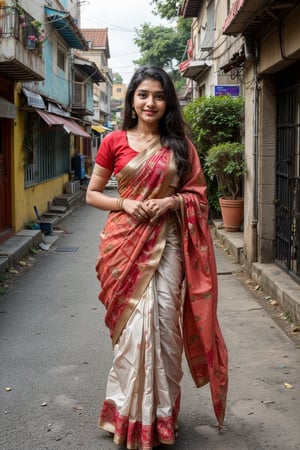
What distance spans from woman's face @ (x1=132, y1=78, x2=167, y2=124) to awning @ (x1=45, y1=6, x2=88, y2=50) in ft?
39.1

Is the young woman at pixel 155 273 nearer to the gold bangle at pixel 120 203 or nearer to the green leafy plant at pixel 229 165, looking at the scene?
the gold bangle at pixel 120 203

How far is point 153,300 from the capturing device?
3.00 m

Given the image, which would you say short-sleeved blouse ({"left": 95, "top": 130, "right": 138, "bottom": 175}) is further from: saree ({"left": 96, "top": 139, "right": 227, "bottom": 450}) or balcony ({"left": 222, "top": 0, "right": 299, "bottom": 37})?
balcony ({"left": 222, "top": 0, "right": 299, "bottom": 37})

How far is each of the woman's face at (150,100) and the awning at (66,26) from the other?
1192 cm

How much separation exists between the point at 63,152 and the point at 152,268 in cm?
1727

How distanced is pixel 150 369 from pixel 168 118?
1.34 m

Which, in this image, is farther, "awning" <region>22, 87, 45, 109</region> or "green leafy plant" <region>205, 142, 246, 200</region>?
"awning" <region>22, 87, 45, 109</region>

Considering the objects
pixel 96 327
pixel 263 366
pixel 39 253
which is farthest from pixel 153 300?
pixel 39 253


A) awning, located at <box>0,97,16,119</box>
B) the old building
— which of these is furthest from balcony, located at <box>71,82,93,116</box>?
awning, located at <box>0,97,16,119</box>

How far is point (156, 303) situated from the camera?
3.02 meters

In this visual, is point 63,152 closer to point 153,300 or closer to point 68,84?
point 68,84

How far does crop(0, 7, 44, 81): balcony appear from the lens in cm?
859

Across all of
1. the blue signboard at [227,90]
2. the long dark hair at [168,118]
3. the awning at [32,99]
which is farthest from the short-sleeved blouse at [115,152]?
the blue signboard at [227,90]

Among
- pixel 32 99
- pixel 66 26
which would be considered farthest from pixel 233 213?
pixel 66 26
